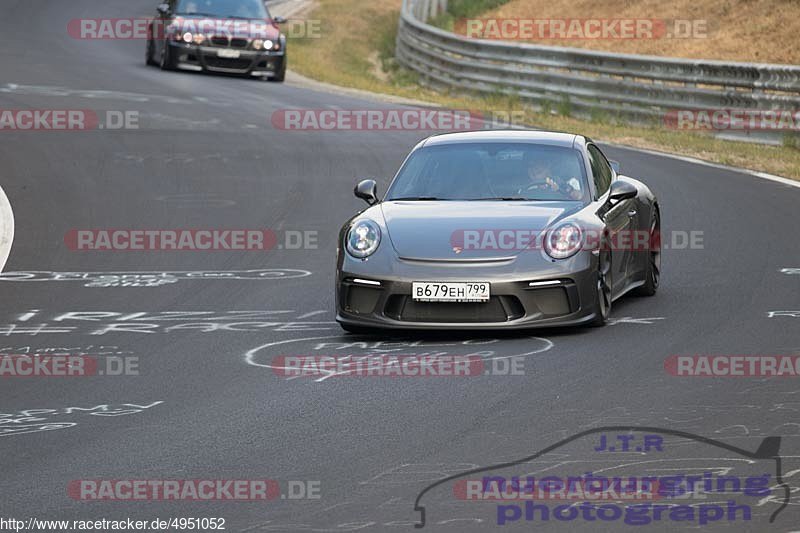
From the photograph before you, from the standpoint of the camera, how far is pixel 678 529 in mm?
5918

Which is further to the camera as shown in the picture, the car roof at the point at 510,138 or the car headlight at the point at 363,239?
the car roof at the point at 510,138

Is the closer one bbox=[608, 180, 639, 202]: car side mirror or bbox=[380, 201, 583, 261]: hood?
bbox=[380, 201, 583, 261]: hood

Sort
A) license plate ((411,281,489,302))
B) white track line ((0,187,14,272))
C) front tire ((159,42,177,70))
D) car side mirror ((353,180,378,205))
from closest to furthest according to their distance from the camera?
1. license plate ((411,281,489,302))
2. car side mirror ((353,180,378,205))
3. white track line ((0,187,14,272))
4. front tire ((159,42,177,70))

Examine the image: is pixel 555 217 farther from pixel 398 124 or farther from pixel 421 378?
pixel 398 124

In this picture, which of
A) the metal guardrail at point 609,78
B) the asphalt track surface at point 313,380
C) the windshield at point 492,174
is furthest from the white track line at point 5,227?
the metal guardrail at point 609,78

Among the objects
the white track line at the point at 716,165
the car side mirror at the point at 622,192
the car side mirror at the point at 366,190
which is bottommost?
the white track line at the point at 716,165

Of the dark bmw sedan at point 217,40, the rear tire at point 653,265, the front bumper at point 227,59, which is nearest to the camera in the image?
the rear tire at point 653,265

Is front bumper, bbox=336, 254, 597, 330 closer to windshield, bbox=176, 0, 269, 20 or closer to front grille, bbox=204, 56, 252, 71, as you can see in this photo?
front grille, bbox=204, 56, 252, 71

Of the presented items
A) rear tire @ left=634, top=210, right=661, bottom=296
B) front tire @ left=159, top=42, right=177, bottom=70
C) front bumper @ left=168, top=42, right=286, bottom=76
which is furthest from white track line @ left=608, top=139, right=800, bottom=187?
front tire @ left=159, top=42, right=177, bottom=70

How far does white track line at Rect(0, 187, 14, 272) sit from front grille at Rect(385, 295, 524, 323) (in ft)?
15.6

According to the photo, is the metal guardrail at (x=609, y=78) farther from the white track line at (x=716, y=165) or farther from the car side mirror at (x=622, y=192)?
the car side mirror at (x=622, y=192)

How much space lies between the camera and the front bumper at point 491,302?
997cm

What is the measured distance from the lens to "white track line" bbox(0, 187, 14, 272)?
46.2 ft

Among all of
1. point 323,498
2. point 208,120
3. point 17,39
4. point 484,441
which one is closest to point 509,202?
point 484,441
